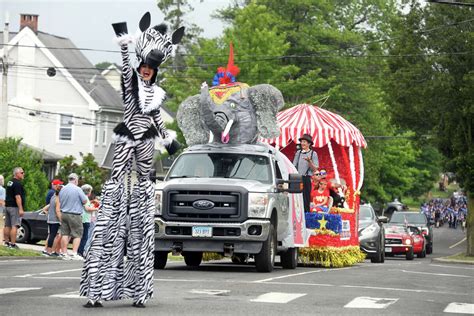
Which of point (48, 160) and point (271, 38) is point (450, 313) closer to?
point (271, 38)

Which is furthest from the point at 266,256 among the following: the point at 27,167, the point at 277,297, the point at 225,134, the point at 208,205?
the point at 27,167

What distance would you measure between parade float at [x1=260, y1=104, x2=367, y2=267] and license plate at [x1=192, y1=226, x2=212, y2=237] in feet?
14.4

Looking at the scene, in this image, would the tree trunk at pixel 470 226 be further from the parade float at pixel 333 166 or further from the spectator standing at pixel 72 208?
the spectator standing at pixel 72 208

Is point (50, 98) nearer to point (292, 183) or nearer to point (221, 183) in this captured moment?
point (292, 183)

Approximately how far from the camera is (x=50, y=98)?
235 feet

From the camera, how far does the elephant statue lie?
21.8 metres

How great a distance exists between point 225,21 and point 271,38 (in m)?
13.7

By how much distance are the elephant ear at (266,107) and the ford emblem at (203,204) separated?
288cm

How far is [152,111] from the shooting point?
13.1m

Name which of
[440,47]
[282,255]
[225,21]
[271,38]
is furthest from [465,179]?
[225,21]

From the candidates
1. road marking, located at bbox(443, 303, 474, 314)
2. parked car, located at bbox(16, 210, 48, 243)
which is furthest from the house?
road marking, located at bbox(443, 303, 474, 314)

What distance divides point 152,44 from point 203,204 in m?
7.02

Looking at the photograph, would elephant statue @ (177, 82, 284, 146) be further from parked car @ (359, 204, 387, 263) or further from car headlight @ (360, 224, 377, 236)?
car headlight @ (360, 224, 377, 236)

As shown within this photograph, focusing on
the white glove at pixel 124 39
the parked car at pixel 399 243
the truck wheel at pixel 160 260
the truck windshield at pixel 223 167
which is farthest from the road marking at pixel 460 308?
the parked car at pixel 399 243
